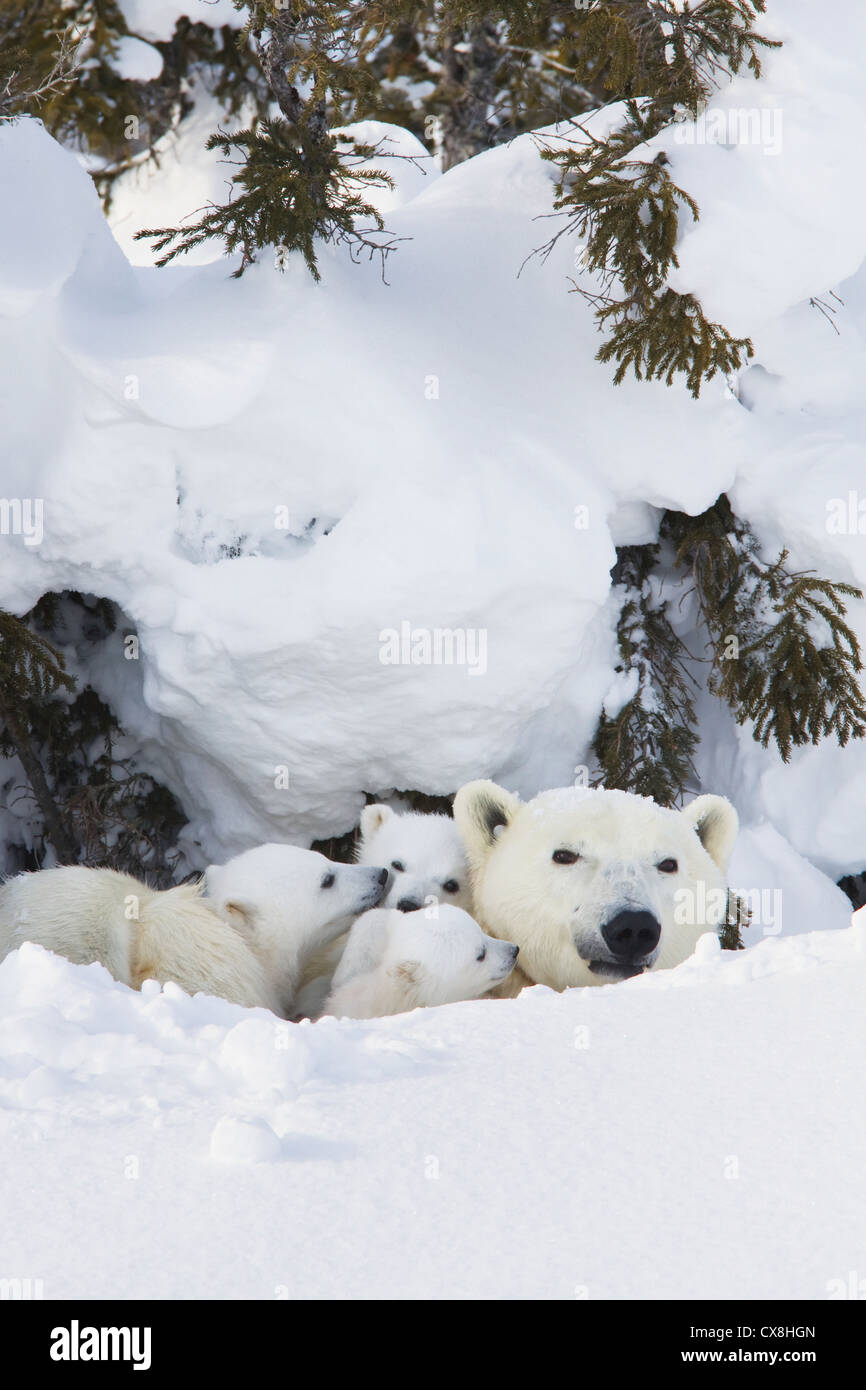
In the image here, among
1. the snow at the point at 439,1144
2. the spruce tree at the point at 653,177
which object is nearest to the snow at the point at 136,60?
the spruce tree at the point at 653,177

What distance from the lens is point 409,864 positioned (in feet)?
15.0

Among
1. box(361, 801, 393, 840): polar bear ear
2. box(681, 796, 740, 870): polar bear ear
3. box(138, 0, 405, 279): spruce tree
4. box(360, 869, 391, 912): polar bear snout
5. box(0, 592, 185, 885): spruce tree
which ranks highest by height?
box(138, 0, 405, 279): spruce tree

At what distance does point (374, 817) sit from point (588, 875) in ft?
3.39

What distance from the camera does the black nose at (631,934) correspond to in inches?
146

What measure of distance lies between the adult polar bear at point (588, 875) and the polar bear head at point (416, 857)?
0.67ft

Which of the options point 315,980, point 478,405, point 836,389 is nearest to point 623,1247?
point 315,980

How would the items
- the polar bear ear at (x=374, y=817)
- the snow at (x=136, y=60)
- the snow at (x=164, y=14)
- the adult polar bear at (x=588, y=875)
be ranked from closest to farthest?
the adult polar bear at (x=588, y=875), the polar bear ear at (x=374, y=817), the snow at (x=164, y=14), the snow at (x=136, y=60)

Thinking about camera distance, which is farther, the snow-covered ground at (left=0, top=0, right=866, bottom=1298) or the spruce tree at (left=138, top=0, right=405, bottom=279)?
the spruce tree at (left=138, top=0, right=405, bottom=279)

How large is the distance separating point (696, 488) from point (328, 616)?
1.50 meters

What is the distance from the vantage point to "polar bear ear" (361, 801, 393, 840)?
473 centimetres

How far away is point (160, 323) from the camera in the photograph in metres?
4.44

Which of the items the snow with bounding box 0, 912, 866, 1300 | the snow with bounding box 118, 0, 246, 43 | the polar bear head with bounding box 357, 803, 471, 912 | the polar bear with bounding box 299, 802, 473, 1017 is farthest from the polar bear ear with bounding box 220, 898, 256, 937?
the snow with bounding box 118, 0, 246, 43

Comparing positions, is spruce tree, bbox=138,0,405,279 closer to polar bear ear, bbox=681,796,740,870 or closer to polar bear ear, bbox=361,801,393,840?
polar bear ear, bbox=361,801,393,840

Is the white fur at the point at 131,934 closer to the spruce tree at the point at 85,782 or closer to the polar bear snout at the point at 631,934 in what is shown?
the polar bear snout at the point at 631,934
